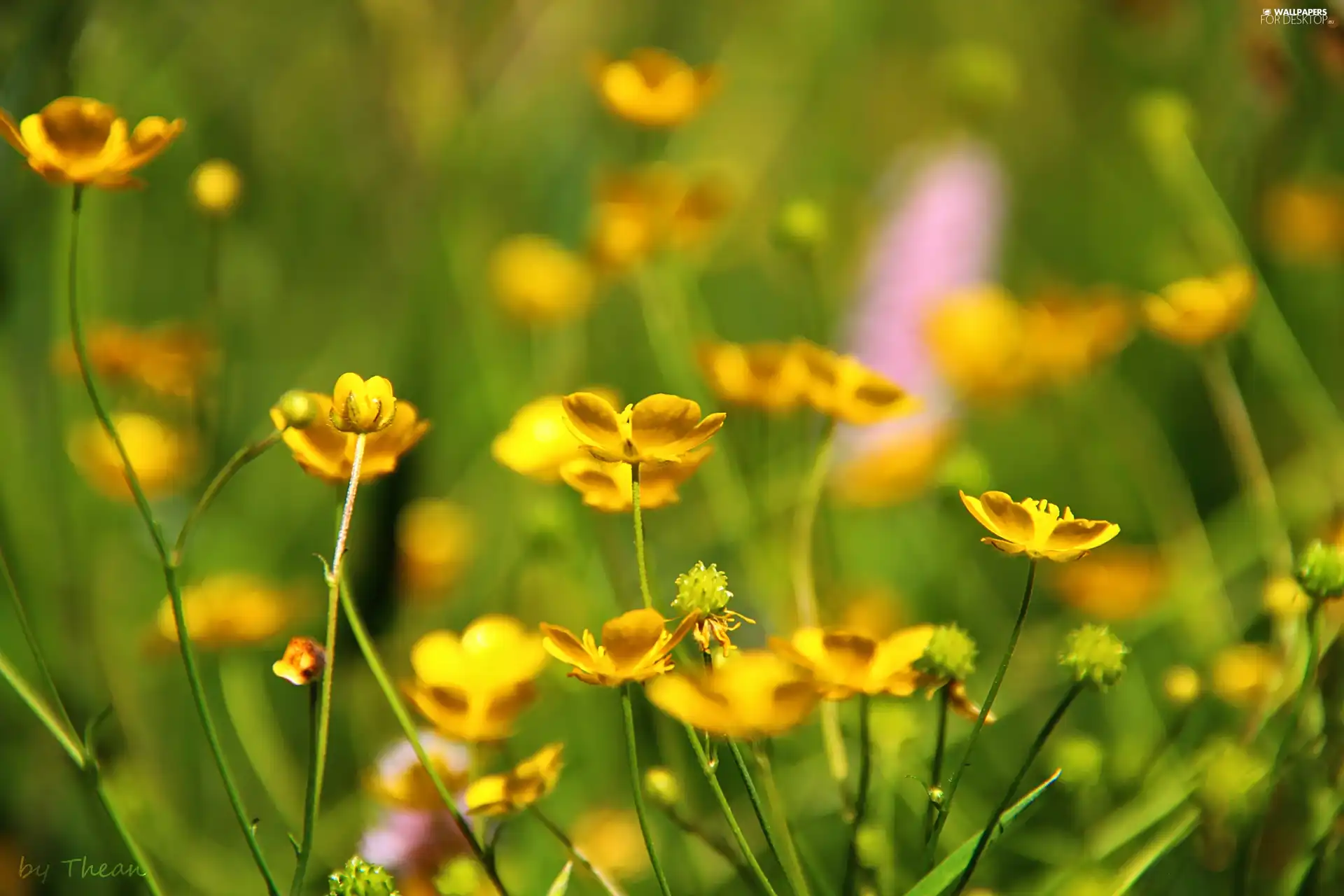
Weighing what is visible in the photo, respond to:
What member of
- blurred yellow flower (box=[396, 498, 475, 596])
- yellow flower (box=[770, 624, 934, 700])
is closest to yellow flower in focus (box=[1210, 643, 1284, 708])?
yellow flower (box=[770, 624, 934, 700])

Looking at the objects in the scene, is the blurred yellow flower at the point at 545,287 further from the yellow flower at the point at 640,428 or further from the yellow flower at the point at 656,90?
the yellow flower at the point at 640,428

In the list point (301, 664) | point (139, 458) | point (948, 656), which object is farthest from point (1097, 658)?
point (139, 458)

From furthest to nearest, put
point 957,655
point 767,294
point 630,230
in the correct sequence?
point 767,294 < point 630,230 < point 957,655

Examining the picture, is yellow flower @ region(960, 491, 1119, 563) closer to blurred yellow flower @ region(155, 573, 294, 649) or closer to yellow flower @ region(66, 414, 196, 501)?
blurred yellow flower @ region(155, 573, 294, 649)

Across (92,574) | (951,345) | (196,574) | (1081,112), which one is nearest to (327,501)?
(196,574)

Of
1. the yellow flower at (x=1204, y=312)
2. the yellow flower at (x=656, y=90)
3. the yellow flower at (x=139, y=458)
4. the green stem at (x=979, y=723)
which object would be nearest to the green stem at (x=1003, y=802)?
the green stem at (x=979, y=723)

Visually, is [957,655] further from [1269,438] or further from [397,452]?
[1269,438]
